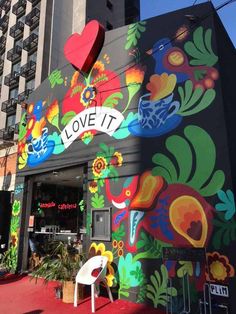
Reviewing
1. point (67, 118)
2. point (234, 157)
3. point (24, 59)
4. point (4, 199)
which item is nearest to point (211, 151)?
point (234, 157)

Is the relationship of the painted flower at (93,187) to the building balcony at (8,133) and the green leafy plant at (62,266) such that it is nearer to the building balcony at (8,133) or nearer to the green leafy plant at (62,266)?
the green leafy plant at (62,266)

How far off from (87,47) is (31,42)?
24.0 meters

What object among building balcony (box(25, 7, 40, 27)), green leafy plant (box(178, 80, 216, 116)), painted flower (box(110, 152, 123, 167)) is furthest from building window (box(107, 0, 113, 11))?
green leafy plant (box(178, 80, 216, 116))

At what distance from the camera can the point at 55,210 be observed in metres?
12.4

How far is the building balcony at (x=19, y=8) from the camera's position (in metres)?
34.9

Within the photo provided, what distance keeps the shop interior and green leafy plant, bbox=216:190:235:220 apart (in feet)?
17.3

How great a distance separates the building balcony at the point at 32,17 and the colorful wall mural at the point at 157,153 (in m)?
25.8

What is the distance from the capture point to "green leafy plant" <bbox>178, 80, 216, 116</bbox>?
6.64 m

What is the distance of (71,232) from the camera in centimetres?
1211

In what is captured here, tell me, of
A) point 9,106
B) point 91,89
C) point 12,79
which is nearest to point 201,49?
point 91,89

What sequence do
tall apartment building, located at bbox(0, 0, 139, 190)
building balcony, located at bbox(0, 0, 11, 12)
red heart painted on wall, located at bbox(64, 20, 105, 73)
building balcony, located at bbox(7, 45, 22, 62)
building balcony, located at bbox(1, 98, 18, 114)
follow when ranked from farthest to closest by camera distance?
1. building balcony, located at bbox(0, 0, 11, 12)
2. building balcony, located at bbox(7, 45, 22, 62)
3. building balcony, located at bbox(1, 98, 18, 114)
4. tall apartment building, located at bbox(0, 0, 139, 190)
5. red heart painted on wall, located at bbox(64, 20, 105, 73)

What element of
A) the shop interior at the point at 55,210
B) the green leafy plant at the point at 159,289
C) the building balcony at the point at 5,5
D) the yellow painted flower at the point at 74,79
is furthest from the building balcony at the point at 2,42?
the green leafy plant at the point at 159,289

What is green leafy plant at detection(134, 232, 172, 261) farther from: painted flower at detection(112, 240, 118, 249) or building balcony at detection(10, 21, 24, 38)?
building balcony at detection(10, 21, 24, 38)

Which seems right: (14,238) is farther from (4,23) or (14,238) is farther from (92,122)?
A: (4,23)
